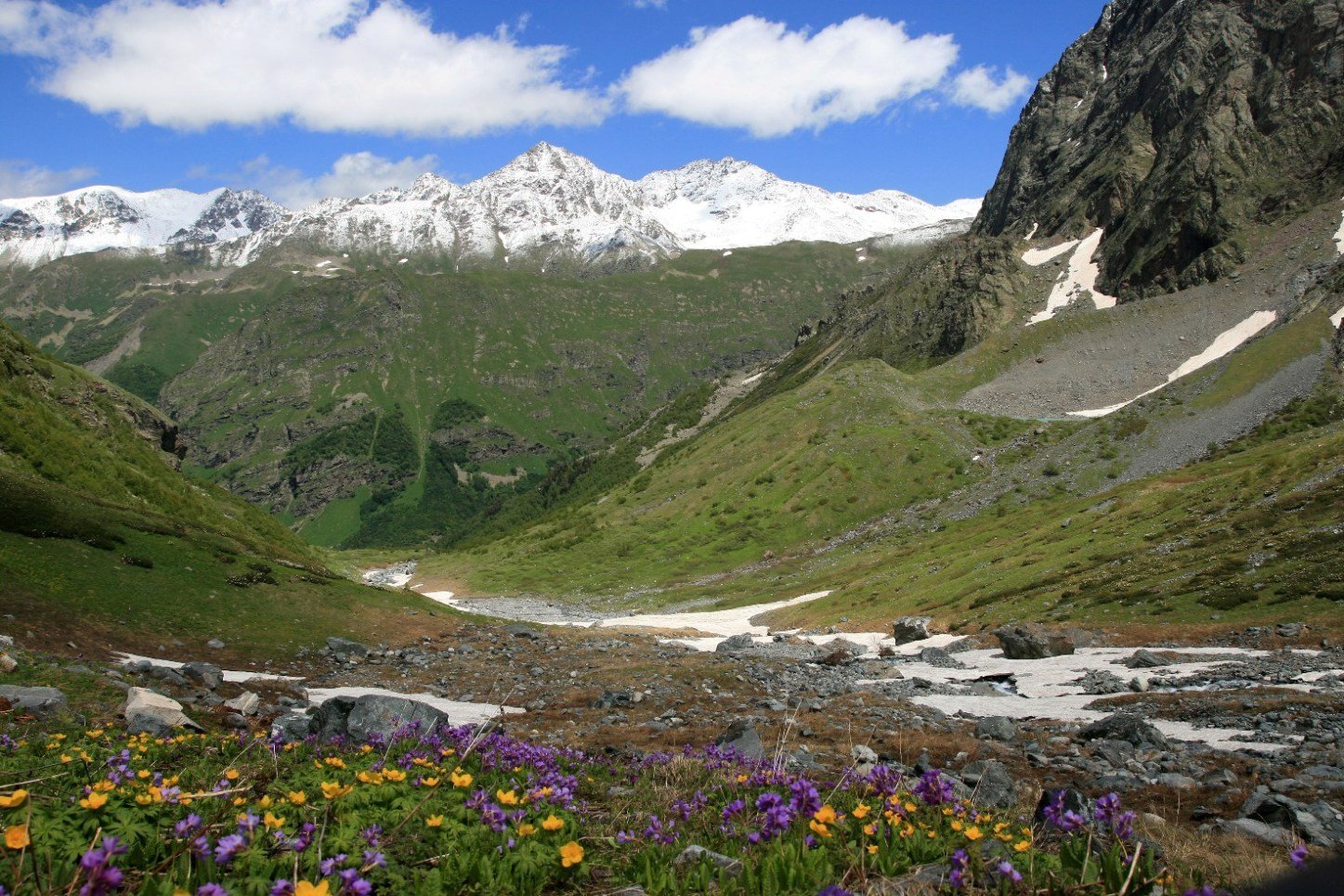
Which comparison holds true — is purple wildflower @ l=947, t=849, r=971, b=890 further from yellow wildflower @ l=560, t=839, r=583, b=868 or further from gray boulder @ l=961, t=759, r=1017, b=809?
gray boulder @ l=961, t=759, r=1017, b=809

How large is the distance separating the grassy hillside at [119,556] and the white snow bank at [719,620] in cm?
3650

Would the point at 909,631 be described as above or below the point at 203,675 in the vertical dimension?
below

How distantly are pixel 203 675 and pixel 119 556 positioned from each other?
14.9m

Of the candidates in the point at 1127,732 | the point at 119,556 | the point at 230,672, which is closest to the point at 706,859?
the point at 1127,732

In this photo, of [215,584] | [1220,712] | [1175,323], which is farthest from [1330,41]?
[215,584]

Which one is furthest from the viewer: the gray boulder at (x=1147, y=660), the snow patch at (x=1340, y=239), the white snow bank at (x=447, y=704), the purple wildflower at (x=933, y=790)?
the snow patch at (x=1340, y=239)

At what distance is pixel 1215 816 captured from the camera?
10.9 metres

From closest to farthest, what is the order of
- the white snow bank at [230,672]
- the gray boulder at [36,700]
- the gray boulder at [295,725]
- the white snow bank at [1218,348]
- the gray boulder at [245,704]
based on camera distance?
the gray boulder at [36,700] < the gray boulder at [295,725] < the gray boulder at [245,704] < the white snow bank at [230,672] < the white snow bank at [1218,348]

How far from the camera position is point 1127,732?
1712 centimetres

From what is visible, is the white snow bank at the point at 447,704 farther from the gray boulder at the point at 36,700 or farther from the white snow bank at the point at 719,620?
the white snow bank at the point at 719,620

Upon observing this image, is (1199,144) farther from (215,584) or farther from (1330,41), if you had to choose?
(215,584)

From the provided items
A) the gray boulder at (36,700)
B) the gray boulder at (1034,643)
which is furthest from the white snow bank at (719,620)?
the gray boulder at (36,700)

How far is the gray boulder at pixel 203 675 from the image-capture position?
66.9 feet

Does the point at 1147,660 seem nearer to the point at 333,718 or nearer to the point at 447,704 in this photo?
the point at 447,704
